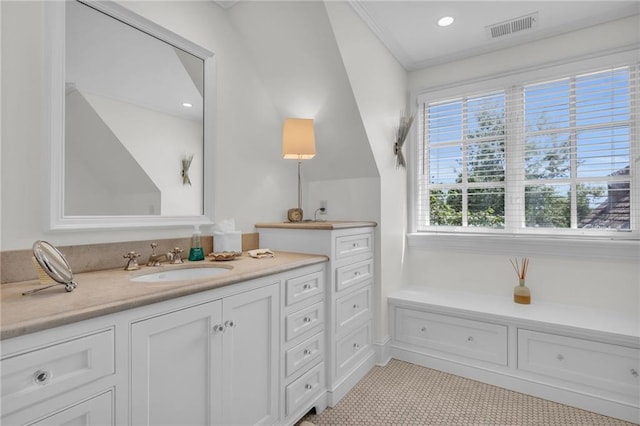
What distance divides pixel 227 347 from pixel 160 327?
34 centimetres

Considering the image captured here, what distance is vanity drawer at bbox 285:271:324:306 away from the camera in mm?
1712

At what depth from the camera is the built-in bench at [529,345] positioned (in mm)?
1918

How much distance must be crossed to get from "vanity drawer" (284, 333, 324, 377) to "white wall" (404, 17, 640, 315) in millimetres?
1490

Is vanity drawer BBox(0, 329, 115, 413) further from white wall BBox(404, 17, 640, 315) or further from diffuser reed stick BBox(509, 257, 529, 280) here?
diffuser reed stick BBox(509, 257, 529, 280)

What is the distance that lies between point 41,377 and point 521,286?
2889mm

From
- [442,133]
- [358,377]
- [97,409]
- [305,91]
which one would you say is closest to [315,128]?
[305,91]

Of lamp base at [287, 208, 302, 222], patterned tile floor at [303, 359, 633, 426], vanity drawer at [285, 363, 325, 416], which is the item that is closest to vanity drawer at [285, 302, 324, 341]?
vanity drawer at [285, 363, 325, 416]

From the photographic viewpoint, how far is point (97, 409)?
950mm

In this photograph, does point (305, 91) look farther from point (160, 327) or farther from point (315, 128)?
point (160, 327)

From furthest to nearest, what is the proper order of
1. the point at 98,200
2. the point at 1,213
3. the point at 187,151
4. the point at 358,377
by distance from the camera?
the point at 358,377, the point at 187,151, the point at 98,200, the point at 1,213

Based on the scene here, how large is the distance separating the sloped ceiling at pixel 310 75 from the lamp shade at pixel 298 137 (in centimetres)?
20

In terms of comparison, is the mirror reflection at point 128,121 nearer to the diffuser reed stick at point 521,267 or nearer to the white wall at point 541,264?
the white wall at point 541,264

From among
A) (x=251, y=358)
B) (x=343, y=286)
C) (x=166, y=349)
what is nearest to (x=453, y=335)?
(x=343, y=286)

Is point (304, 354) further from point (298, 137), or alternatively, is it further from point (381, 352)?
point (298, 137)
